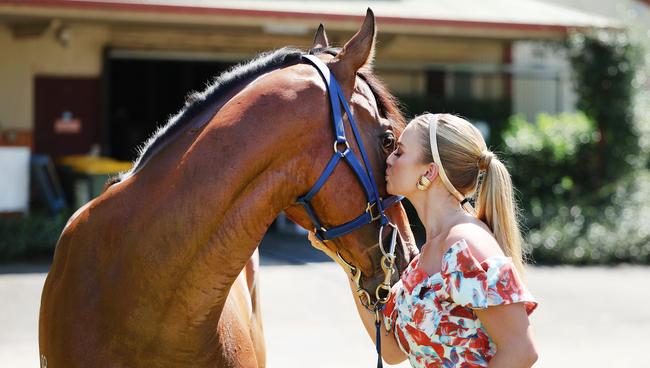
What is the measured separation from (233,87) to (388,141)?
0.50 m

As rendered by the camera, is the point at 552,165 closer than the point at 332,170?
No

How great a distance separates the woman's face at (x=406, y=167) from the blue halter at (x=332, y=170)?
0.06 m

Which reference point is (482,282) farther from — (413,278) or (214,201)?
(214,201)

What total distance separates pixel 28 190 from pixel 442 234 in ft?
32.4

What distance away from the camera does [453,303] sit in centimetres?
234

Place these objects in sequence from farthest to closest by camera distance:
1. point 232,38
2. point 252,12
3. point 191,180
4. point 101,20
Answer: point 232,38
point 101,20
point 252,12
point 191,180

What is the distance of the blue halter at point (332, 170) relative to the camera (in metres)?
2.43

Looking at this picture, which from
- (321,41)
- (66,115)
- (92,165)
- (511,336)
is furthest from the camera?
(66,115)

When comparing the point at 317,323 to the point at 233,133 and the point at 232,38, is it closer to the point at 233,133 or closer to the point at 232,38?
the point at 233,133

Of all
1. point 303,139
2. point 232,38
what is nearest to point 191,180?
point 303,139

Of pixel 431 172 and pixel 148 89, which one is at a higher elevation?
pixel 431 172

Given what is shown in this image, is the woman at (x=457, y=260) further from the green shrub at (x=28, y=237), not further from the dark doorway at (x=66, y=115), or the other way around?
the dark doorway at (x=66, y=115)

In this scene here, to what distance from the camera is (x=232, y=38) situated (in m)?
13.5

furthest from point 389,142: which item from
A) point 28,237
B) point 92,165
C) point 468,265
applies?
point 92,165
